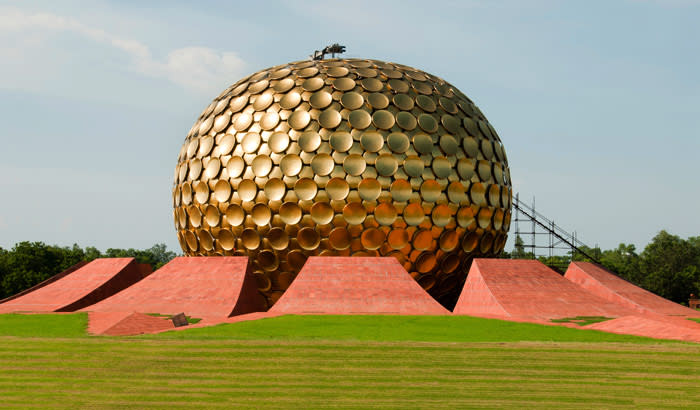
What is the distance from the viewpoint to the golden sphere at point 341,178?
2119cm

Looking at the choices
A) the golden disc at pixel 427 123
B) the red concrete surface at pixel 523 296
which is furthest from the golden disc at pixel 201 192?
the red concrete surface at pixel 523 296

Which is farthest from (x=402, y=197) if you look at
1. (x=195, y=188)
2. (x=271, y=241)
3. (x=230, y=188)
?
(x=195, y=188)

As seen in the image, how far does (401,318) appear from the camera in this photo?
16938 mm

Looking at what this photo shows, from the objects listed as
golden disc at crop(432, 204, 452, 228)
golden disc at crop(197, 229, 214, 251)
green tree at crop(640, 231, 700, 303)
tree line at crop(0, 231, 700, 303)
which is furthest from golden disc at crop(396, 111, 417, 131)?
green tree at crop(640, 231, 700, 303)

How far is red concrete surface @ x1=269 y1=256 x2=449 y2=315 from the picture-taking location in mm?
18297

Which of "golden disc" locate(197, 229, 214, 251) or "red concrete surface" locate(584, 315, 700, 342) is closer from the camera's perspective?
"red concrete surface" locate(584, 315, 700, 342)

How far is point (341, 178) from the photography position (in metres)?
21.1

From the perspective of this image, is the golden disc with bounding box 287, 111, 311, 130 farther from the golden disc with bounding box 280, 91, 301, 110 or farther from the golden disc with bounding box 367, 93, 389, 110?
the golden disc with bounding box 367, 93, 389, 110

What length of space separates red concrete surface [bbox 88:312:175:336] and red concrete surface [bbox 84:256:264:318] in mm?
1738

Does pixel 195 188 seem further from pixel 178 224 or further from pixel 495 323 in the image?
pixel 495 323

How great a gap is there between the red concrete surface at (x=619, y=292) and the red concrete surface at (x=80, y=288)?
17623 mm

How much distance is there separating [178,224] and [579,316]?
15.4 meters

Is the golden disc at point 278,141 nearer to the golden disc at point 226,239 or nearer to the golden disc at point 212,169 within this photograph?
the golden disc at point 212,169

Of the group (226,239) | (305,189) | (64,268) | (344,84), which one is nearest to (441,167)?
(344,84)
